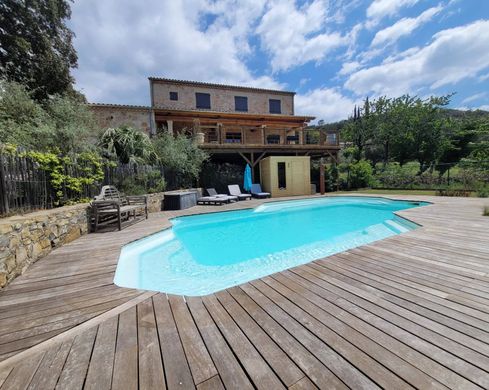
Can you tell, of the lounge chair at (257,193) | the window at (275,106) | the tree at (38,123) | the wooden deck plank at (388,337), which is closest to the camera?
the wooden deck plank at (388,337)

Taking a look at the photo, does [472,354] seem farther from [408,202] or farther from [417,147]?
[417,147]

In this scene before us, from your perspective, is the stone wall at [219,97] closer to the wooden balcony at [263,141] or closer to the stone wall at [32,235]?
the wooden balcony at [263,141]

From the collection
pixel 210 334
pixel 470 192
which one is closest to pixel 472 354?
pixel 210 334

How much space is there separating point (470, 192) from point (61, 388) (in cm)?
1524

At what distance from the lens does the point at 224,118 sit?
15547mm

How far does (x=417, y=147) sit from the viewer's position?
2170 cm

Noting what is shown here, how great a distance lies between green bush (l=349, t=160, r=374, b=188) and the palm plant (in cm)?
1348

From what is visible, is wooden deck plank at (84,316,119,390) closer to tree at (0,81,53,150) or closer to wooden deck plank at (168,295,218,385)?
wooden deck plank at (168,295,218,385)

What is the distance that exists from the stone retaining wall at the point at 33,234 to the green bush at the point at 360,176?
15865 millimetres

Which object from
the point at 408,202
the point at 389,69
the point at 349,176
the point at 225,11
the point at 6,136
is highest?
the point at 389,69

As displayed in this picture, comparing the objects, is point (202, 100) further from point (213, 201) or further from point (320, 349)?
point (320, 349)

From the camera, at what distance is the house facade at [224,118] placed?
487 inches

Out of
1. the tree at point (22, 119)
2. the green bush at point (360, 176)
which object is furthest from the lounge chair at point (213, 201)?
the green bush at point (360, 176)

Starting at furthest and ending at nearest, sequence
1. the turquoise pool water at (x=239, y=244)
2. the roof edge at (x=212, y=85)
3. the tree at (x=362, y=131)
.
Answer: the tree at (x=362, y=131) → the roof edge at (x=212, y=85) → the turquoise pool water at (x=239, y=244)
